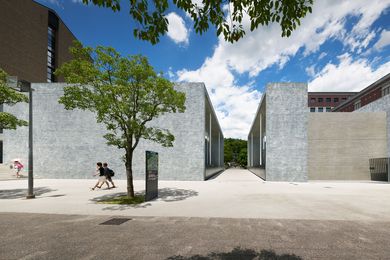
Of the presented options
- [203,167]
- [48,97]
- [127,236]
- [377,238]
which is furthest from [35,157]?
[377,238]

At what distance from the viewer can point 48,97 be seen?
23.4 metres

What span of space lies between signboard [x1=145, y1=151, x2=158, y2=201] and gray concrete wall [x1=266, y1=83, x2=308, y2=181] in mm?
12133

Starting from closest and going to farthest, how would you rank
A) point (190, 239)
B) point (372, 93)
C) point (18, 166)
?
point (190, 239)
point (18, 166)
point (372, 93)

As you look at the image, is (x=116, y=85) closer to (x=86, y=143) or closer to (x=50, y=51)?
(x=86, y=143)

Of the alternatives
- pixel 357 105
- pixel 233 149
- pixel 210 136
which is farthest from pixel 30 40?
pixel 357 105

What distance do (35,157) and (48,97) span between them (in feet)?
17.7

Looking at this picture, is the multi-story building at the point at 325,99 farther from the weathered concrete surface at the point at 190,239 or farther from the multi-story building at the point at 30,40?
the weathered concrete surface at the point at 190,239

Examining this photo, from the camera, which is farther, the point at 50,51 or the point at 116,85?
the point at 50,51

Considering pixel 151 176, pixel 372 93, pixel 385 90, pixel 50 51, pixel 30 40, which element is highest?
pixel 50 51

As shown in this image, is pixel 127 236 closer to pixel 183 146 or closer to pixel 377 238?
pixel 377 238

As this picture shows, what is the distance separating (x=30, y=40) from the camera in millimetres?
47812

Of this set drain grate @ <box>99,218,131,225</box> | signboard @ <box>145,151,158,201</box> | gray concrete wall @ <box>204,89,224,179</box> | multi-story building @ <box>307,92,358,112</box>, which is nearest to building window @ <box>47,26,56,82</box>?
gray concrete wall @ <box>204,89,224,179</box>

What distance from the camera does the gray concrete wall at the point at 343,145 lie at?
2436 centimetres

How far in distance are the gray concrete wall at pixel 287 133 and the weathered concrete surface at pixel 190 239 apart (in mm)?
13641
